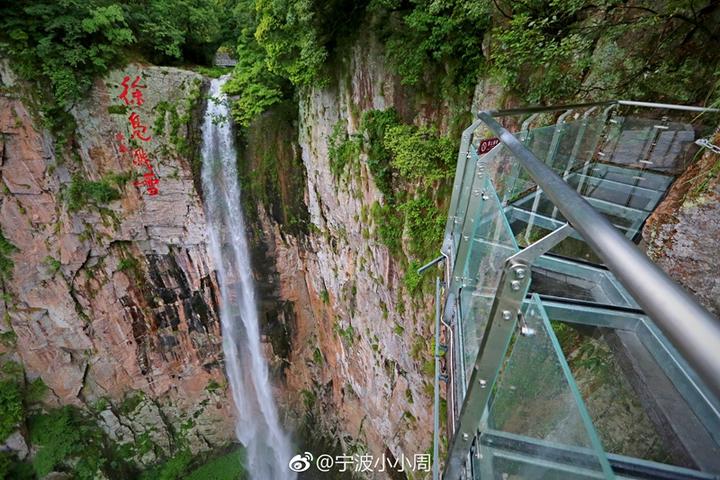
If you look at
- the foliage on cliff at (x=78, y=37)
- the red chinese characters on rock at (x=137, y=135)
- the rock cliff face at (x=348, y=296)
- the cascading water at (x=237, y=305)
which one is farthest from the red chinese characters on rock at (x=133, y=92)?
the rock cliff face at (x=348, y=296)

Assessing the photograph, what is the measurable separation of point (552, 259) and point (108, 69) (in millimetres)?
10895

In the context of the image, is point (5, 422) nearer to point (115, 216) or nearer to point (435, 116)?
point (115, 216)

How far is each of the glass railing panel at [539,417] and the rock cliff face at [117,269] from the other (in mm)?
10378

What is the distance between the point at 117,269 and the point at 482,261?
11828 millimetres

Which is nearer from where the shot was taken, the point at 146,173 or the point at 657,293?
the point at 657,293

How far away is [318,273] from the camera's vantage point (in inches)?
418

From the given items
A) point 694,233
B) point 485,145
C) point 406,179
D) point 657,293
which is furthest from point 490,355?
point 406,179

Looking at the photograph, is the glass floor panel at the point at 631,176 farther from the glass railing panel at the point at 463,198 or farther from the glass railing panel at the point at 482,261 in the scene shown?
the glass railing panel at the point at 482,261

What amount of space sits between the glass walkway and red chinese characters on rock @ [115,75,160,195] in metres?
9.61

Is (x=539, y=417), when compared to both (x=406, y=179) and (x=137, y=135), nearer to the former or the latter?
(x=406, y=179)

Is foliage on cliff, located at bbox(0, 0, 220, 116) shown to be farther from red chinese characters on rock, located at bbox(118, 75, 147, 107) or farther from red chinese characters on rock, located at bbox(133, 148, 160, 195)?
red chinese characters on rock, located at bbox(133, 148, 160, 195)

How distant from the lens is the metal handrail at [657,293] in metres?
0.39

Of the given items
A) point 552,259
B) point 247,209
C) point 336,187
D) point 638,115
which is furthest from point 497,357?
point 247,209

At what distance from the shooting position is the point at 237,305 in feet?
37.6
